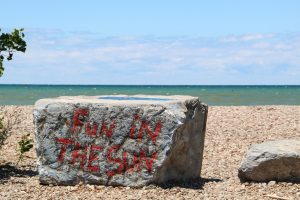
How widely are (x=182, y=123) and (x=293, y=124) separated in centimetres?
794

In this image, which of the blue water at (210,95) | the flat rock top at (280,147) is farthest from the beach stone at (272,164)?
the blue water at (210,95)

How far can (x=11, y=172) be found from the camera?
909cm

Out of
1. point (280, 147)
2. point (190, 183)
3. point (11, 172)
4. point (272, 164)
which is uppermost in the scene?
point (280, 147)

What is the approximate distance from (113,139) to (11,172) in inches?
→ 79.2

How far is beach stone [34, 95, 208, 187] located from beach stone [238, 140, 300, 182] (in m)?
0.91

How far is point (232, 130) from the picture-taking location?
1405 centimetres

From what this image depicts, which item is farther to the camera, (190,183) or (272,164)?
(190,183)

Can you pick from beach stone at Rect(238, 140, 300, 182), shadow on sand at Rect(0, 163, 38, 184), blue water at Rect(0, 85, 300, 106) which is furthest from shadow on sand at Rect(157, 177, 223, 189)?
blue water at Rect(0, 85, 300, 106)

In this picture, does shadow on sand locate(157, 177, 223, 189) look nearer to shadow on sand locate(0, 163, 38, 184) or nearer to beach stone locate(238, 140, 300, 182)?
beach stone locate(238, 140, 300, 182)

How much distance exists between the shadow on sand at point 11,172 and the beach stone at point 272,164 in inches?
124

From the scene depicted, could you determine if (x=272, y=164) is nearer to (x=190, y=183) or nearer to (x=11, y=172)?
(x=190, y=183)

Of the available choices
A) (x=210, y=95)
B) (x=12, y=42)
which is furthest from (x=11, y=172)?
(x=210, y=95)

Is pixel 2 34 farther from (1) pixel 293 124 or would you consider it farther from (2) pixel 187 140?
(1) pixel 293 124

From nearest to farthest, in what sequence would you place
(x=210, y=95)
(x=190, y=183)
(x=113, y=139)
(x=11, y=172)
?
(x=113, y=139) → (x=190, y=183) → (x=11, y=172) → (x=210, y=95)
